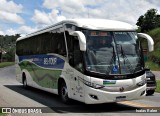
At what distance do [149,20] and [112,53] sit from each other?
86990mm

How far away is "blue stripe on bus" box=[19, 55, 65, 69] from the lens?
1439cm

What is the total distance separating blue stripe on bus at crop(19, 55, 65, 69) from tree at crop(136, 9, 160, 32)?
78.0 m

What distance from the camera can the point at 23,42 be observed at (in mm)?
22359

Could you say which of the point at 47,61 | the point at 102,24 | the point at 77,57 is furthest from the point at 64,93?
the point at 102,24

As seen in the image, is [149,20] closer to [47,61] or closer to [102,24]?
[47,61]

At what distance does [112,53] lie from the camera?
11.9 meters

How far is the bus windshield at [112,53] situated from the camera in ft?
38.3

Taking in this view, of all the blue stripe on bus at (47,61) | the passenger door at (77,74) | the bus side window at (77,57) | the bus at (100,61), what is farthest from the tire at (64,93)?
the bus side window at (77,57)

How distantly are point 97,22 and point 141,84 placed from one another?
2626mm

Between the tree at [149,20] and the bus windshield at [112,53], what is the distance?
83.7 m

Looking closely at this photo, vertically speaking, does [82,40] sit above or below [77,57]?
above

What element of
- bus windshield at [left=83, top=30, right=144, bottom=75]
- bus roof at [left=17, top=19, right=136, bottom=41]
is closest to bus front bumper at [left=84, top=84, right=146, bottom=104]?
bus windshield at [left=83, top=30, right=144, bottom=75]

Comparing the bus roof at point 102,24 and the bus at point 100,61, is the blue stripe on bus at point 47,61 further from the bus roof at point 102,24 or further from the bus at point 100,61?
the bus roof at point 102,24

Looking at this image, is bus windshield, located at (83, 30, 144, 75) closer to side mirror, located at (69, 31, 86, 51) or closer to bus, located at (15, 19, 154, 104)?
bus, located at (15, 19, 154, 104)
